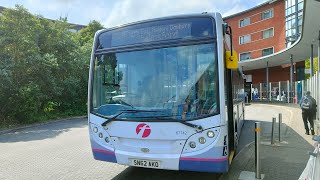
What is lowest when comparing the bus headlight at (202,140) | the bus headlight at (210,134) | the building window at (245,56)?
the bus headlight at (202,140)

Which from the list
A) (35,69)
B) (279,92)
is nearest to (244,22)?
(279,92)

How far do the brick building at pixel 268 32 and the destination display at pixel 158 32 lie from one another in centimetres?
3374

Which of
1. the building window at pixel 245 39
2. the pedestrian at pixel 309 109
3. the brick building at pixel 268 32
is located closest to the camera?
the pedestrian at pixel 309 109

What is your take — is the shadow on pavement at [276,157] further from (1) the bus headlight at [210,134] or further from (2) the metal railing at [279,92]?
(2) the metal railing at [279,92]

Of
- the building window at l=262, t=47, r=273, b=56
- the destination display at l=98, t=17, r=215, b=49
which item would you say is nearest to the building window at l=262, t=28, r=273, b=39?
the building window at l=262, t=47, r=273, b=56

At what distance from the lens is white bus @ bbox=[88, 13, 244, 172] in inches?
193

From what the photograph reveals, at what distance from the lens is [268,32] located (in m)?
42.5

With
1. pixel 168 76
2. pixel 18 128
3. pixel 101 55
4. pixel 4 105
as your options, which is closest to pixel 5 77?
pixel 4 105

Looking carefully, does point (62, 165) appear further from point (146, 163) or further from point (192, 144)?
point (192, 144)

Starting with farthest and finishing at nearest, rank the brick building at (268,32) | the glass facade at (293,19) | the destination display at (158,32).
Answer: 1. the brick building at (268,32)
2. the glass facade at (293,19)
3. the destination display at (158,32)

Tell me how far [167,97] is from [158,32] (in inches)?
46.0

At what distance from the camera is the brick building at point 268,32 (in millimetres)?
37500

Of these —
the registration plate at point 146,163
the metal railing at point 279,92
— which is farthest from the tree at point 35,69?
the metal railing at point 279,92

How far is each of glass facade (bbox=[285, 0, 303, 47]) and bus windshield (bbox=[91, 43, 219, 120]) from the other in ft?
110
